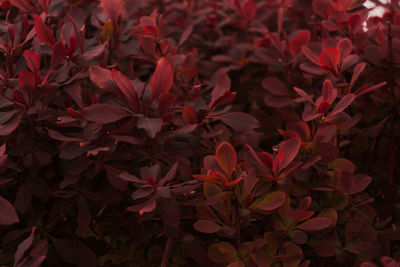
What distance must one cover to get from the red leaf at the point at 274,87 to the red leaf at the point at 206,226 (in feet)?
1.64

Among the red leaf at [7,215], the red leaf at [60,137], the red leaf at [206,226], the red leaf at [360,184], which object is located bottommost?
the red leaf at [206,226]

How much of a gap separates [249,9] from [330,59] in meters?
0.59

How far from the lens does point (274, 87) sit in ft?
4.30

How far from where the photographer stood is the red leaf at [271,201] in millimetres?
910

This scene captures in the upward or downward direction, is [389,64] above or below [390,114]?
above

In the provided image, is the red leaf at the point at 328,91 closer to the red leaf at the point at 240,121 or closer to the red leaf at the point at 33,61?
the red leaf at the point at 240,121

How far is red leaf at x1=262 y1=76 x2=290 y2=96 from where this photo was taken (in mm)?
1304

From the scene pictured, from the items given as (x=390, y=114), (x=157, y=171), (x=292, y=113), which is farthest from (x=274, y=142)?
(x=157, y=171)

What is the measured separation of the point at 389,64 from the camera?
120 centimetres

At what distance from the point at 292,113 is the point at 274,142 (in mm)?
134

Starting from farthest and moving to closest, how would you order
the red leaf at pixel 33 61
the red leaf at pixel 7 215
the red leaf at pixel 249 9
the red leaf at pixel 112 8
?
the red leaf at pixel 249 9 < the red leaf at pixel 112 8 < the red leaf at pixel 33 61 < the red leaf at pixel 7 215

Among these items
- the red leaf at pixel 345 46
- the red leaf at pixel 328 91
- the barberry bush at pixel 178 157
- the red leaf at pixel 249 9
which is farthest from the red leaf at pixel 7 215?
the red leaf at pixel 249 9

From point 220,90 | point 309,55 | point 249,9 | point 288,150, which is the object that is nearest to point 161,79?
point 220,90

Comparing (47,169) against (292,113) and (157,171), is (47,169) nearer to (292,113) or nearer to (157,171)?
(157,171)
